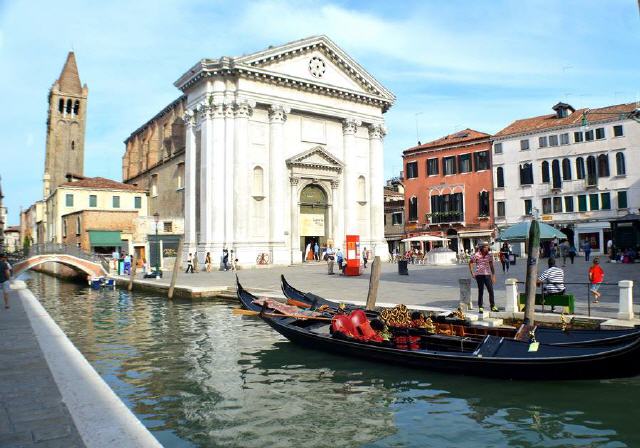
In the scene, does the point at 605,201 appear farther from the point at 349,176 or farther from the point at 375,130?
the point at 349,176

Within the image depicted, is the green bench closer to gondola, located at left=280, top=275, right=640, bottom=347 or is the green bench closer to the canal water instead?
gondola, located at left=280, top=275, right=640, bottom=347

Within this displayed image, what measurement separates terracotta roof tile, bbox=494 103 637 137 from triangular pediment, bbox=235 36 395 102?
421 inches

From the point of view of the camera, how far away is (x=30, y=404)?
516cm

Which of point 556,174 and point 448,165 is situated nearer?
point 556,174

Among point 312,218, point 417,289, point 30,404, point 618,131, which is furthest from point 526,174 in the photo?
point 30,404

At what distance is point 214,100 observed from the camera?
104ft

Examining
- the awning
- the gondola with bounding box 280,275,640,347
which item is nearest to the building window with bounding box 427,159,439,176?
the awning

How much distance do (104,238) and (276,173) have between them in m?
14.0

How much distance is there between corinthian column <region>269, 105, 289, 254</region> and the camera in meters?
32.5

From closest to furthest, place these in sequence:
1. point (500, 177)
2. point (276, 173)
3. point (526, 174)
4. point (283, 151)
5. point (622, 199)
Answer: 1. point (276, 173)
2. point (283, 151)
3. point (622, 199)
4. point (526, 174)
5. point (500, 177)

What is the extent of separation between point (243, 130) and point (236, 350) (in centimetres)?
2300

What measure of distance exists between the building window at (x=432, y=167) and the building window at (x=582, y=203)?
1125cm

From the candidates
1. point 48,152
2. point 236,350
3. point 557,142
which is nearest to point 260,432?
point 236,350

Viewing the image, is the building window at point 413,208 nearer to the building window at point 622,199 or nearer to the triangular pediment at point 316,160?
the triangular pediment at point 316,160
